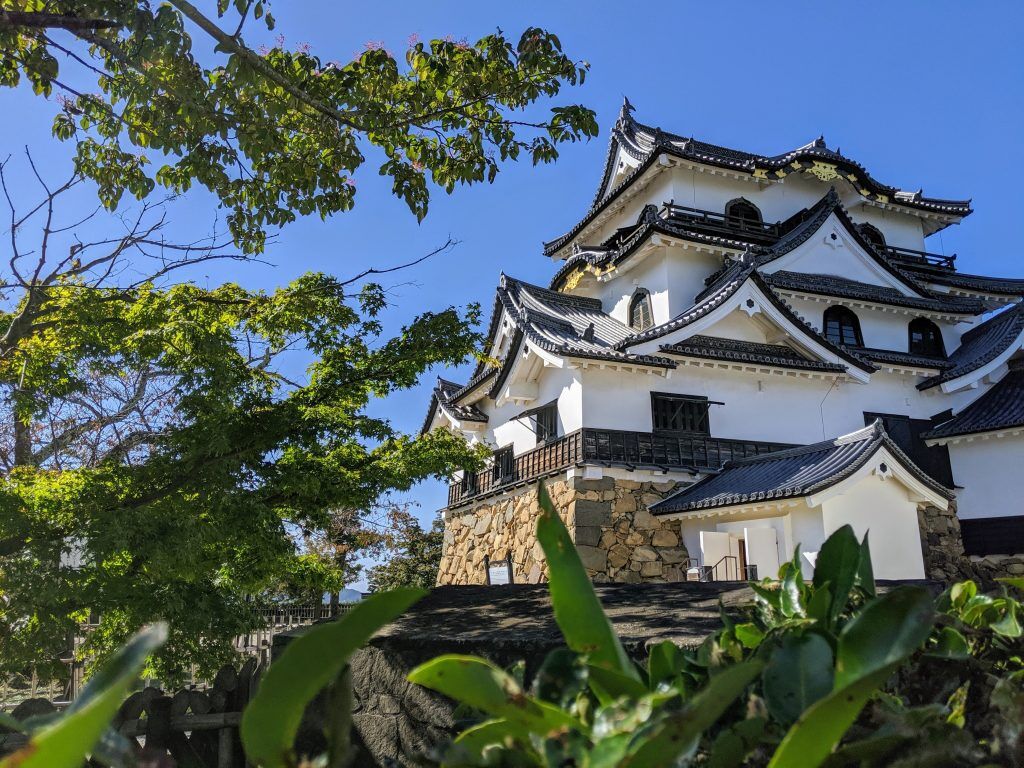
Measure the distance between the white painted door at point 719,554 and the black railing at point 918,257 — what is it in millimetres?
11631

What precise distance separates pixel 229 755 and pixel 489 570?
908 cm

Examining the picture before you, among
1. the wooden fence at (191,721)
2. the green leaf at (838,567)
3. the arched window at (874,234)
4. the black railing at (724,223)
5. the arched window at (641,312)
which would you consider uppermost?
the arched window at (874,234)

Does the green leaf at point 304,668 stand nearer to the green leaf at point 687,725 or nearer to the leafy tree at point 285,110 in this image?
the green leaf at point 687,725

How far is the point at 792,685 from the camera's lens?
880 mm

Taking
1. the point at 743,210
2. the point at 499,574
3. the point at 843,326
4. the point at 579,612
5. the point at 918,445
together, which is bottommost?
the point at 499,574

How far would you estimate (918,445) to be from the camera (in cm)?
1662

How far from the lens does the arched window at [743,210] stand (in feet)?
61.8

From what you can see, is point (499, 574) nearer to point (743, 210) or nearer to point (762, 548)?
point (762, 548)

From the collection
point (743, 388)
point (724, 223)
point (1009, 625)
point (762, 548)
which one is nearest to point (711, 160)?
point (724, 223)

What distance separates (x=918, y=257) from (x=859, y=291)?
13.9 feet

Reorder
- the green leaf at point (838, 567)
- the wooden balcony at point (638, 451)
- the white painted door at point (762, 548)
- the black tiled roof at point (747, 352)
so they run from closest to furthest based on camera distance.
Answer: the green leaf at point (838, 567) < the white painted door at point (762, 548) < the wooden balcony at point (638, 451) < the black tiled roof at point (747, 352)

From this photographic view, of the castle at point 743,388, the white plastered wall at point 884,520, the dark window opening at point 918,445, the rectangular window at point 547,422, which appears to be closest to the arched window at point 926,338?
the castle at point 743,388

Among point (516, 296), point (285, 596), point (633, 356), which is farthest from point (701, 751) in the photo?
point (285, 596)

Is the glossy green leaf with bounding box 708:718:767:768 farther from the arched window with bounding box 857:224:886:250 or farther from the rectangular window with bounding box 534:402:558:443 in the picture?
the arched window with bounding box 857:224:886:250
